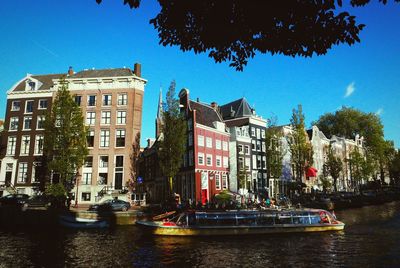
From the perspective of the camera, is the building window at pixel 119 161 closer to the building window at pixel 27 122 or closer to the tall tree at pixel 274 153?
the building window at pixel 27 122

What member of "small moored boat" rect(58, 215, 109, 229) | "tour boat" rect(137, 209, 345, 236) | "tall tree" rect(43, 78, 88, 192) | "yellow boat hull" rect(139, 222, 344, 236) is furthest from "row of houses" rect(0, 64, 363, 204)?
"yellow boat hull" rect(139, 222, 344, 236)

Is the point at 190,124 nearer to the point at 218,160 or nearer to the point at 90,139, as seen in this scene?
the point at 218,160

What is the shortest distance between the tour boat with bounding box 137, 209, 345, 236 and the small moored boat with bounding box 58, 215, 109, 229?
20.1 feet

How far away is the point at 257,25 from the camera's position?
24.6ft

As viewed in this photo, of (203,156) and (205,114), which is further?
(205,114)

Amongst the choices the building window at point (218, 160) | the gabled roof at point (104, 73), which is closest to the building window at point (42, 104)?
the gabled roof at point (104, 73)

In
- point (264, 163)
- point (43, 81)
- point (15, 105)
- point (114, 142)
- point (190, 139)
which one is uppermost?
point (43, 81)

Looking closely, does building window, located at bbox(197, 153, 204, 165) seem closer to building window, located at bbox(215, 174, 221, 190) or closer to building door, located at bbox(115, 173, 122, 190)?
building window, located at bbox(215, 174, 221, 190)

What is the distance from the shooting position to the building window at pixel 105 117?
50.9m

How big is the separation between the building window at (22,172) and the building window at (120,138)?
15332mm

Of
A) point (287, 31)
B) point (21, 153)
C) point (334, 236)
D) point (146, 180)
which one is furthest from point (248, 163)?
point (287, 31)

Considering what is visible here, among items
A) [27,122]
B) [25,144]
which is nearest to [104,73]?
[27,122]

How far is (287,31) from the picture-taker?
25.0ft

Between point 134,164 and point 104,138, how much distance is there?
682cm
